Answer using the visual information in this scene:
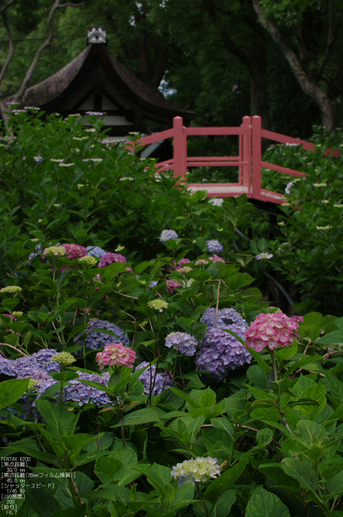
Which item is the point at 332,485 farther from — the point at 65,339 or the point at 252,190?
the point at 252,190

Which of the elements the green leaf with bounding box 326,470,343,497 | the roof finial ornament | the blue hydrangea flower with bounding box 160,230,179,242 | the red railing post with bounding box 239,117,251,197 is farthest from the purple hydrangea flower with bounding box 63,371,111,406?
the roof finial ornament

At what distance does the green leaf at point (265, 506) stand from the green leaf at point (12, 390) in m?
0.43

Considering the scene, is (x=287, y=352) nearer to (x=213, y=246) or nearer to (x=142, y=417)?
(x=142, y=417)

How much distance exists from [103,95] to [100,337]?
11.8 meters

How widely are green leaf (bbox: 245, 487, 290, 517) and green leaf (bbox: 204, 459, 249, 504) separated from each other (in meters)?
0.04

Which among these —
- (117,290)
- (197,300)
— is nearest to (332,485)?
(197,300)

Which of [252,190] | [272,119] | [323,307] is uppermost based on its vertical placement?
[272,119]

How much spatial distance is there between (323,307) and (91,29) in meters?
11.5

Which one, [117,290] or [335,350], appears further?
[117,290]

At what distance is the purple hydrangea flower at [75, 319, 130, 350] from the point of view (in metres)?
1.50

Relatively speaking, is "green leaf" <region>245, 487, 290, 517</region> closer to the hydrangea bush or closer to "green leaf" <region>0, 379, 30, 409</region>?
the hydrangea bush

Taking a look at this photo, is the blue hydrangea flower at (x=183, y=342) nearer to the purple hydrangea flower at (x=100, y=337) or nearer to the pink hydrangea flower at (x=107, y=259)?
the purple hydrangea flower at (x=100, y=337)

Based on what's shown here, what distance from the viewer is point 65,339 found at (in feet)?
5.22

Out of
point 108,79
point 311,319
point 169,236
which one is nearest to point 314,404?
point 311,319
